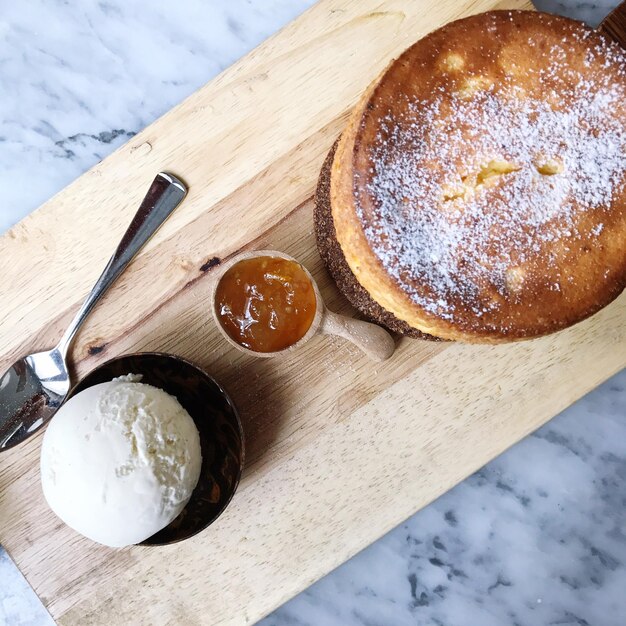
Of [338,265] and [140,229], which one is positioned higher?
[140,229]

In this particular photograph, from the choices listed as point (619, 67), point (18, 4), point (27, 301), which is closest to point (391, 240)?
point (619, 67)

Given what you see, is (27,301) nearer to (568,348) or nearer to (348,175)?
(348,175)

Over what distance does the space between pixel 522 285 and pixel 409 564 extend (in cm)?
88

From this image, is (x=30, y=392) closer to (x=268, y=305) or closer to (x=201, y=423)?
(x=201, y=423)

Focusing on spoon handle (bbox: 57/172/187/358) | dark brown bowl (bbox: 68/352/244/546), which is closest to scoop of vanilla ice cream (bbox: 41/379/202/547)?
dark brown bowl (bbox: 68/352/244/546)

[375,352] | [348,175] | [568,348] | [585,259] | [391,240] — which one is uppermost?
[348,175]

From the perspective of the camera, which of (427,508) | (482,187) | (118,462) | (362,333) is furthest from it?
(427,508)

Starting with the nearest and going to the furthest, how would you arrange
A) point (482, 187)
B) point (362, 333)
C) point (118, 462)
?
1. point (482, 187)
2. point (118, 462)
3. point (362, 333)

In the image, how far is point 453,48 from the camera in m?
1.12

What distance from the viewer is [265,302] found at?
1328mm

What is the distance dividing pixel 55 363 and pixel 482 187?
3.23 feet

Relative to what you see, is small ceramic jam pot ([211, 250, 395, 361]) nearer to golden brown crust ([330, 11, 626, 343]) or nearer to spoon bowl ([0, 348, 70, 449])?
golden brown crust ([330, 11, 626, 343])

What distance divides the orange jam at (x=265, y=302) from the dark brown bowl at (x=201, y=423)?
139 mm

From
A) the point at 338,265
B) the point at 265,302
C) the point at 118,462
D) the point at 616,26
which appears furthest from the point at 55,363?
the point at 616,26
